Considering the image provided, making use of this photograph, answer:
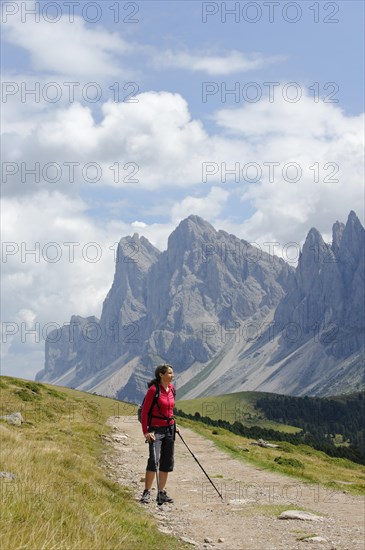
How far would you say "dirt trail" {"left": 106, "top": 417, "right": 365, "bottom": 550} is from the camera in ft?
40.6

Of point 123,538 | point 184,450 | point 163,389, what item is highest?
point 163,389

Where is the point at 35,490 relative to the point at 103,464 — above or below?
above

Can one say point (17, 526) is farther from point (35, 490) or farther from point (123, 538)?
point (35, 490)

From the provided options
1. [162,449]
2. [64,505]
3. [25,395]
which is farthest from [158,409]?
[25,395]

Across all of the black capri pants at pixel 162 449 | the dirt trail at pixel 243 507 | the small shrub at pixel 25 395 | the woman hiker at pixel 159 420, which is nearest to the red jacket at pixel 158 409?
the woman hiker at pixel 159 420

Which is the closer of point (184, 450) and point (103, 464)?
point (103, 464)

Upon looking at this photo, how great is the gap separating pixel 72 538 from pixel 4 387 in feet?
129

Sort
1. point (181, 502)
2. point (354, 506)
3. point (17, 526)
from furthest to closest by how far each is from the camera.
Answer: point (354, 506) → point (181, 502) → point (17, 526)

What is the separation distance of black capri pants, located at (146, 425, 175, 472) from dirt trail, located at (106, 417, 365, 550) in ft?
3.45

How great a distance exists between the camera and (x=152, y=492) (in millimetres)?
17500

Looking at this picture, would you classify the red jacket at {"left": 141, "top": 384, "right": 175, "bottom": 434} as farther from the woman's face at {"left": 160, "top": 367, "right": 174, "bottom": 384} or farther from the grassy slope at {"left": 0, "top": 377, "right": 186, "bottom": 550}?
the grassy slope at {"left": 0, "top": 377, "right": 186, "bottom": 550}

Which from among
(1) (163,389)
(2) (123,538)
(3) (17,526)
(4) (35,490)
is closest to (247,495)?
(1) (163,389)

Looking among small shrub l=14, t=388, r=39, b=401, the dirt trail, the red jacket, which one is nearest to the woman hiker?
the red jacket

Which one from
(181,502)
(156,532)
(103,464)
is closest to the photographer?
(156,532)
